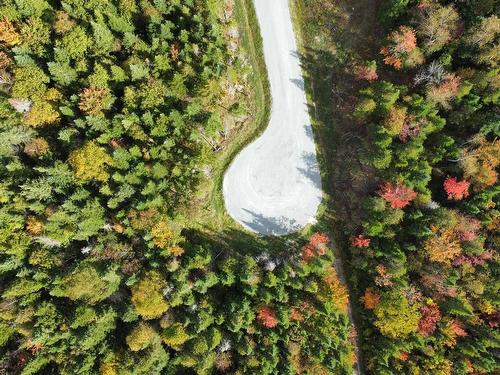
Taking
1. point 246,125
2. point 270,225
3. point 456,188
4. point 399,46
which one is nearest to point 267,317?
point 270,225

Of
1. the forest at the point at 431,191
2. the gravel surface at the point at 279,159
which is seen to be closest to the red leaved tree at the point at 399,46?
the forest at the point at 431,191

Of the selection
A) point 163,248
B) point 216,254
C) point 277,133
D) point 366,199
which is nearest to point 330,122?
point 277,133

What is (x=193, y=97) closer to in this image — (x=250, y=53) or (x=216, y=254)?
(x=250, y=53)

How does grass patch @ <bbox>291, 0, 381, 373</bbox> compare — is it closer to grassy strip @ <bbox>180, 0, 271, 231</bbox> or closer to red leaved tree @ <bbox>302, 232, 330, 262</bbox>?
red leaved tree @ <bbox>302, 232, 330, 262</bbox>

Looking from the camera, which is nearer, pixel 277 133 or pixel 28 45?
pixel 28 45

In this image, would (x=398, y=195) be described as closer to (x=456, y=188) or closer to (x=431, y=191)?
(x=431, y=191)
